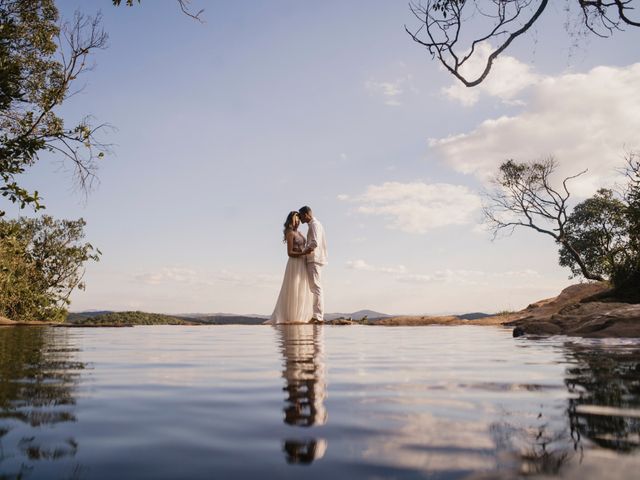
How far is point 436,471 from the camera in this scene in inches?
46.3

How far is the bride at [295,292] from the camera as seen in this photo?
1659 centimetres

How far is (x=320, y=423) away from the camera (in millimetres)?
1703

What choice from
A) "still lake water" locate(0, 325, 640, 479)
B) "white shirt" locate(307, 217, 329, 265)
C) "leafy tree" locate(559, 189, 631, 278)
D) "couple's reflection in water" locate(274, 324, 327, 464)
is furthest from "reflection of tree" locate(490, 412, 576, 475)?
"leafy tree" locate(559, 189, 631, 278)

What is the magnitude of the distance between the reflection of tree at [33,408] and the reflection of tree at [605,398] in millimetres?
1446

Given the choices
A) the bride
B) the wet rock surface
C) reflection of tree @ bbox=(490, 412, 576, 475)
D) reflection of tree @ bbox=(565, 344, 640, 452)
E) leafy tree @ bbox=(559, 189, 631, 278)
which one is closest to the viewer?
reflection of tree @ bbox=(490, 412, 576, 475)

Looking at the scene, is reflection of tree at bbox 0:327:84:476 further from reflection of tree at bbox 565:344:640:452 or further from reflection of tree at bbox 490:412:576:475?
reflection of tree at bbox 565:344:640:452

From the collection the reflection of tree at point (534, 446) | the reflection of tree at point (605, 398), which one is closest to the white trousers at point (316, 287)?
the reflection of tree at point (605, 398)

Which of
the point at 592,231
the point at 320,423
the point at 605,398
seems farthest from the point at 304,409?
the point at 592,231

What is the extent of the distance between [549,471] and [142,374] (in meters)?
2.79

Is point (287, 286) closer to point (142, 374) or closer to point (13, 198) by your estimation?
point (13, 198)

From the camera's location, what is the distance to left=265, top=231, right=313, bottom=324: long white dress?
54.5 ft

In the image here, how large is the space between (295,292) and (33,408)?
577 inches

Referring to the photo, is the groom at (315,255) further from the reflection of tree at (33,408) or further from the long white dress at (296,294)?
the reflection of tree at (33,408)

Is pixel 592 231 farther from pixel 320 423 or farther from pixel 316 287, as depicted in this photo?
pixel 320 423
